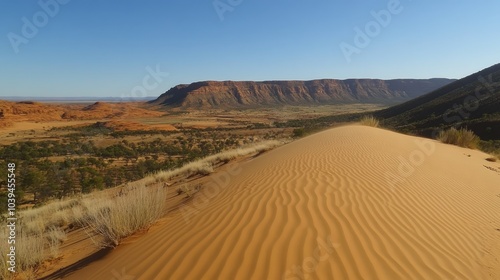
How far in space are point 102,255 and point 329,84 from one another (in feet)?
517

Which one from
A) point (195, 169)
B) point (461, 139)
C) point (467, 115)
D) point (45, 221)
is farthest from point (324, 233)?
point (467, 115)

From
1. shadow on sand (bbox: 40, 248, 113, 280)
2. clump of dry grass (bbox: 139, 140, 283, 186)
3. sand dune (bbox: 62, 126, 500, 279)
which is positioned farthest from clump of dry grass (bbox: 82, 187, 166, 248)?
clump of dry grass (bbox: 139, 140, 283, 186)

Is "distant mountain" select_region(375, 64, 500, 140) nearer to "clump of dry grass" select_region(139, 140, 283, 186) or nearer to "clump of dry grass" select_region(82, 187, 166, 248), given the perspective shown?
"clump of dry grass" select_region(139, 140, 283, 186)

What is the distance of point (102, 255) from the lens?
4.07m

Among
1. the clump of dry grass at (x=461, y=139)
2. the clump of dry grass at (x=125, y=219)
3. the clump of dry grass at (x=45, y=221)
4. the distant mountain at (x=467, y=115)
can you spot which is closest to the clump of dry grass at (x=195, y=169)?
the clump of dry grass at (x=45, y=221)

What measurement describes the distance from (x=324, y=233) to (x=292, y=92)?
472ft

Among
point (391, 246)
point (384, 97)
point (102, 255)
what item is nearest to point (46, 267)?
point (102, 255)

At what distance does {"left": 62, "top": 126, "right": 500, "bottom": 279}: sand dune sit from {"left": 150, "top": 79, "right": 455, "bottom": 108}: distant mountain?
119 metres

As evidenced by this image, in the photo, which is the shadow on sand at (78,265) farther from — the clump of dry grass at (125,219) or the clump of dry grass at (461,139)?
the clump of dry grass at (461,139)

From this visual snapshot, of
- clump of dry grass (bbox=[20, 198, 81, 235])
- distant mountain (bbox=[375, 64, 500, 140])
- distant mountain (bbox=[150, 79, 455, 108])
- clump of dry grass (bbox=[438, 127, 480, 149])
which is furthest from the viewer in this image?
distant mountain (bbox=[150, 79, 455, 108])

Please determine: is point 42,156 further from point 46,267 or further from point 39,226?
point 46,267

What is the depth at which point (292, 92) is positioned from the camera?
475ft

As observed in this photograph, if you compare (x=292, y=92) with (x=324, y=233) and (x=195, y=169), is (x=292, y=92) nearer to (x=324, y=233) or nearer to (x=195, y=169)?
(x=195, y=169)

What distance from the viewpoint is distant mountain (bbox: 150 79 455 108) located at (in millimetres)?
131625
